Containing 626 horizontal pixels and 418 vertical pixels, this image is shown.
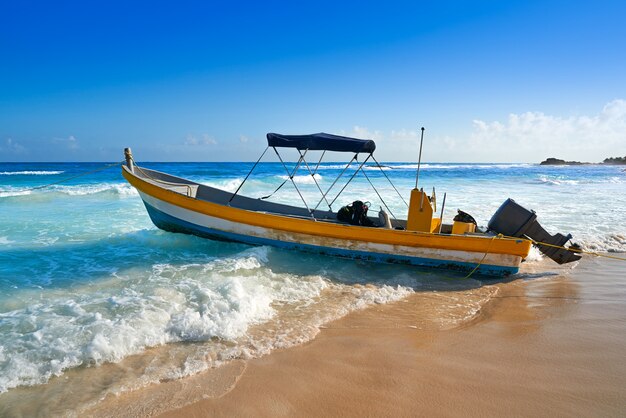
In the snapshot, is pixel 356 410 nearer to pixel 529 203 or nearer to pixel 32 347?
pixel 32 347

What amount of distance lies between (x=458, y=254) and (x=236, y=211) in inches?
183

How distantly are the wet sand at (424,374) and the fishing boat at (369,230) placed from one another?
6.13ft

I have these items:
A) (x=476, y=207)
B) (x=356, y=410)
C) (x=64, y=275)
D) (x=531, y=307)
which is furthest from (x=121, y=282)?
(x=476, y=207)

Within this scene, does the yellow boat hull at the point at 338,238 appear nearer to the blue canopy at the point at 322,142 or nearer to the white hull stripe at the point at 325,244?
the white hull stripe at the point at 325,244

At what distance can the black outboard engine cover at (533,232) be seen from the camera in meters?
7.34

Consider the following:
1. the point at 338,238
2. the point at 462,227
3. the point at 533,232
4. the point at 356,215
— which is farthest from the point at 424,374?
the point at 533,232

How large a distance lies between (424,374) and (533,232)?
16.3 ft

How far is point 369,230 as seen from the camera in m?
7.55

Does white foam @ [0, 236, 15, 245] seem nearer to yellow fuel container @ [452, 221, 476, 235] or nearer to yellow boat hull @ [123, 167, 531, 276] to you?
yellow boat hull @ [123, 167, 531, 276]

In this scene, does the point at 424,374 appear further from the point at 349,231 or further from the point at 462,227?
the point at 462,227

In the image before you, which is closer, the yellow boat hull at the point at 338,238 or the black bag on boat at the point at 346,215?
the yellow boat hull at the point at 338,238

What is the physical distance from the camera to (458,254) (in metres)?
7.36

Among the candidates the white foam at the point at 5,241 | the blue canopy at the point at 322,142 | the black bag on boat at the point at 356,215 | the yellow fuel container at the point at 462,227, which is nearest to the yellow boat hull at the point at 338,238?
the yellow fuel container at the point at 462,227

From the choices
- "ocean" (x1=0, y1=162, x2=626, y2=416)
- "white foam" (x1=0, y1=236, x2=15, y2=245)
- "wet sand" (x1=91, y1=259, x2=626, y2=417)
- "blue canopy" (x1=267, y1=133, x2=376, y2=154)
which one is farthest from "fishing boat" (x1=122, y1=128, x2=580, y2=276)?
"white foam" (x1=0, y1=236, x2=15, y2=245)
